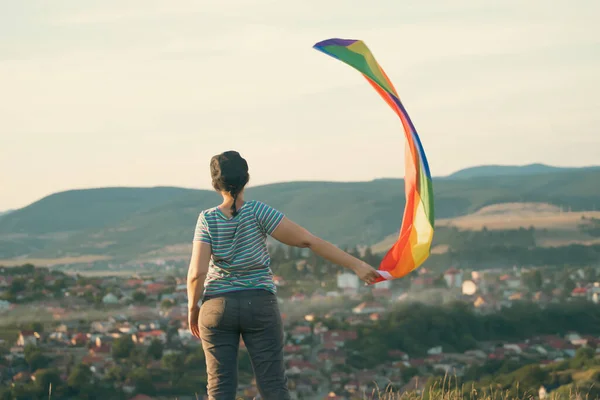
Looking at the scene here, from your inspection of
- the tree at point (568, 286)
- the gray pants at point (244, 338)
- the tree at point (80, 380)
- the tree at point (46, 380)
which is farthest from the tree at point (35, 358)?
the tree at point (568, 286)

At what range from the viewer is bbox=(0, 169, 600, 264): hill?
524 feet

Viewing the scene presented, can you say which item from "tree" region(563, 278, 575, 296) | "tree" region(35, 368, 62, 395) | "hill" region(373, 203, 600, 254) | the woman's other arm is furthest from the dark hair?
"hill" region(373, 203, 600, 254)

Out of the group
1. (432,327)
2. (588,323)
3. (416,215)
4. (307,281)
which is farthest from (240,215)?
(307,281)

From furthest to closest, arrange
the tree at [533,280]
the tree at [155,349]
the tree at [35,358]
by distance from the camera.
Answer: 1. the tree at [533,280]
2. the tree at [155,349]
3. the tree at [35,358]

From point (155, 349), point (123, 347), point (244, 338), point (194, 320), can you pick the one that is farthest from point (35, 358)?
point (244, 338)

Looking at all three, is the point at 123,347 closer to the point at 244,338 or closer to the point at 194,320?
the point at 194,320

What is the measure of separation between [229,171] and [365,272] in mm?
825

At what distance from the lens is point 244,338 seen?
4.97 meters

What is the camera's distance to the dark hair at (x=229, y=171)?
4930mm

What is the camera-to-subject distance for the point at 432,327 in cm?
6544

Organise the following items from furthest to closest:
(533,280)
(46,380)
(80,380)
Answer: (533,280) → (80,380) → (46,380)

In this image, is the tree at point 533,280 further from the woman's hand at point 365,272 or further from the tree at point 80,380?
the woman's hand at point 365,272

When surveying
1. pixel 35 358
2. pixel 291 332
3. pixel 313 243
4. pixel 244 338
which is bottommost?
pixel 291 332

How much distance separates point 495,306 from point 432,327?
352 inches
